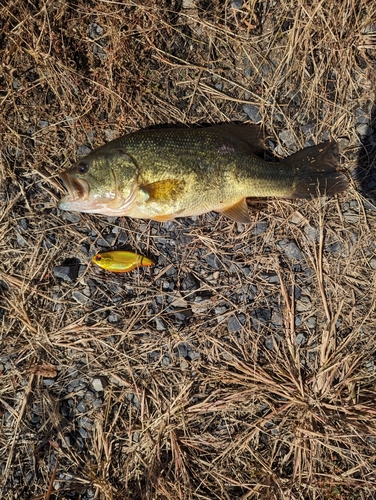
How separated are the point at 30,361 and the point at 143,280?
1395 millimetres

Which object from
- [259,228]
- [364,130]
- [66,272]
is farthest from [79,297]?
[364,130]

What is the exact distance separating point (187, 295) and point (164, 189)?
1.14m

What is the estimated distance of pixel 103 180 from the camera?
345 centimetres

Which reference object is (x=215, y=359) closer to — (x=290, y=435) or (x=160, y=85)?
(x=290, y=435)

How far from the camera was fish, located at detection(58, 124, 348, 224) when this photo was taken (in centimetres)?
346

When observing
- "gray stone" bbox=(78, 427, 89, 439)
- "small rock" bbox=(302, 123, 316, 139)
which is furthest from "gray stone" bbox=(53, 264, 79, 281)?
"small rock" bbox=(302, 123, 316, 139)

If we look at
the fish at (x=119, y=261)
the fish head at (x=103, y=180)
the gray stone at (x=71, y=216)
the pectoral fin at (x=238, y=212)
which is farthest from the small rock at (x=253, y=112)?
the gray stone at (x=71, y=216)

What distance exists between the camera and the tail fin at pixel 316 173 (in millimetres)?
3768

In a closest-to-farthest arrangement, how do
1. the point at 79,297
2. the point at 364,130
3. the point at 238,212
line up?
the point at 238,212 < the point at 364,130 < the point at 79,297

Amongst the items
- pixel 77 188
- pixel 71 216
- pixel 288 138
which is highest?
pixel 288 138

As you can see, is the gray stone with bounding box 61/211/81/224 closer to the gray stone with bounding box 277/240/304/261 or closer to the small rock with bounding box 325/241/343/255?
the gray stone with bounding box 277/240/304/261

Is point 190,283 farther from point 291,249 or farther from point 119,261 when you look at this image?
point 291,249

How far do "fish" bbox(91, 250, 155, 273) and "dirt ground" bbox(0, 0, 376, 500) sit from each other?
4.1 inches

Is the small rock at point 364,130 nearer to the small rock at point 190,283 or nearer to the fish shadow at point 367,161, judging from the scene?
the fish shadow at point 367,161
